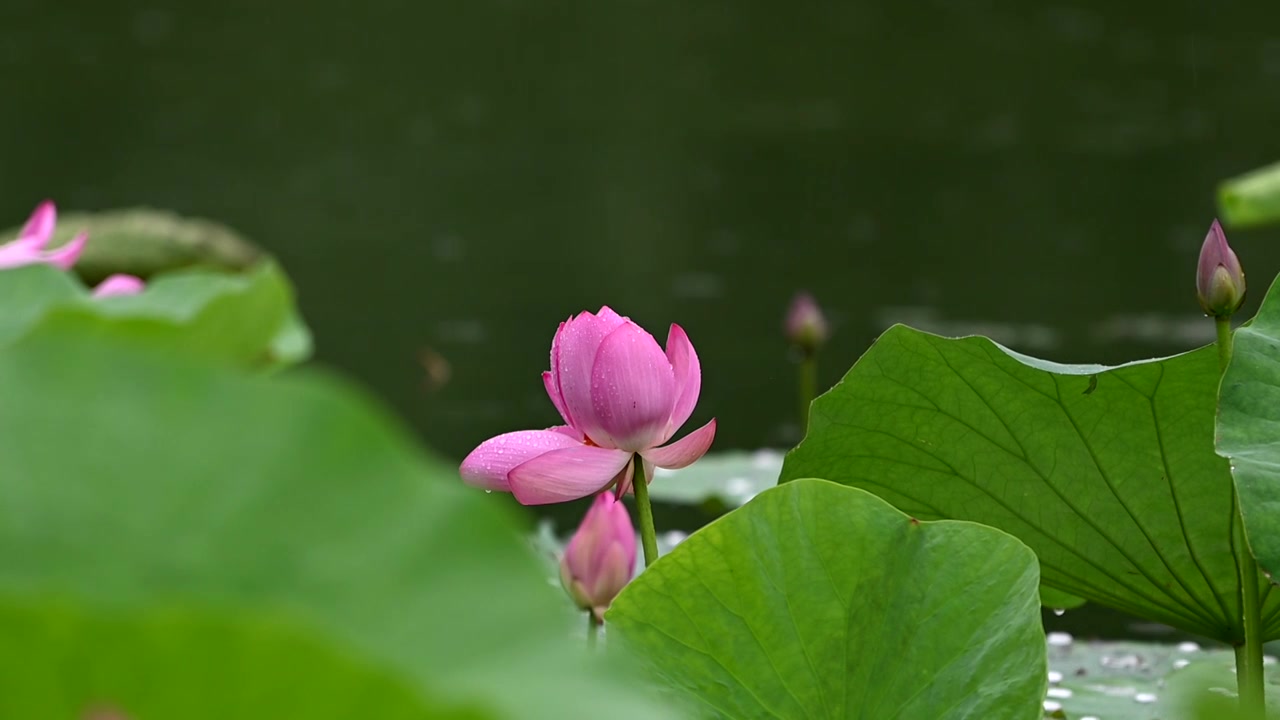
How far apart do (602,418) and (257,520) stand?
15.3 inches

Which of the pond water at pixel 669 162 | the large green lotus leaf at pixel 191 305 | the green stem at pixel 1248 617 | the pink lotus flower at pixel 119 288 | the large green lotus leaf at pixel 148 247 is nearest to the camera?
the green stem at pixel 1248 617

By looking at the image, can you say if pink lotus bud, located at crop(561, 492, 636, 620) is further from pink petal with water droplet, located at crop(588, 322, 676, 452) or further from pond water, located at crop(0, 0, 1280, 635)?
Result: pond water, located at crop(0, 0, 1280, 635)

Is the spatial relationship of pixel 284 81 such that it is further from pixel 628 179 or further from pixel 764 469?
pixel 764 469

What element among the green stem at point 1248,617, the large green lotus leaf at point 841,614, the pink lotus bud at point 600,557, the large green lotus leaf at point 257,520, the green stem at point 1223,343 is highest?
the green stem at point 1223,343

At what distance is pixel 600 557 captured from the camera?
90 cm

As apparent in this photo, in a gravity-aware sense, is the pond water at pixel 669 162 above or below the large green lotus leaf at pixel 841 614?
above

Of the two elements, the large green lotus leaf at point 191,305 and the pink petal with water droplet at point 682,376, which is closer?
the pink petal with water droplet at point 682,376

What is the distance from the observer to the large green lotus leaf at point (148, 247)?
4156mm

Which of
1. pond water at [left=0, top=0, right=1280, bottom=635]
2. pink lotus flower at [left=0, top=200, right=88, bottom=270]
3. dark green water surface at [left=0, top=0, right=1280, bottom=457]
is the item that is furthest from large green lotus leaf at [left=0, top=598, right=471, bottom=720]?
dark green water surface at [left=0, top=0, right=1280, bottom=457]

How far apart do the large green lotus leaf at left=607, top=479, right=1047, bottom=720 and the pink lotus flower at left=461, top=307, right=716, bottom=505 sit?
0.24 ft

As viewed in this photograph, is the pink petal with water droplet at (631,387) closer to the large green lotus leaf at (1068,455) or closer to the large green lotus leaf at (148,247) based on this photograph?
the large green lotus leaf at (1068,455)

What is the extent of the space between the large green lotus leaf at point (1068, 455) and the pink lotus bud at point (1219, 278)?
3 centimetres

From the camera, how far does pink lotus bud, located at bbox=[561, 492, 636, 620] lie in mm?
882

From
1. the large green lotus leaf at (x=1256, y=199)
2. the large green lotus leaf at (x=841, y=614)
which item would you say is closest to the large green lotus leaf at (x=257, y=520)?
the large green lotus leaf at (x=841, y=614)
